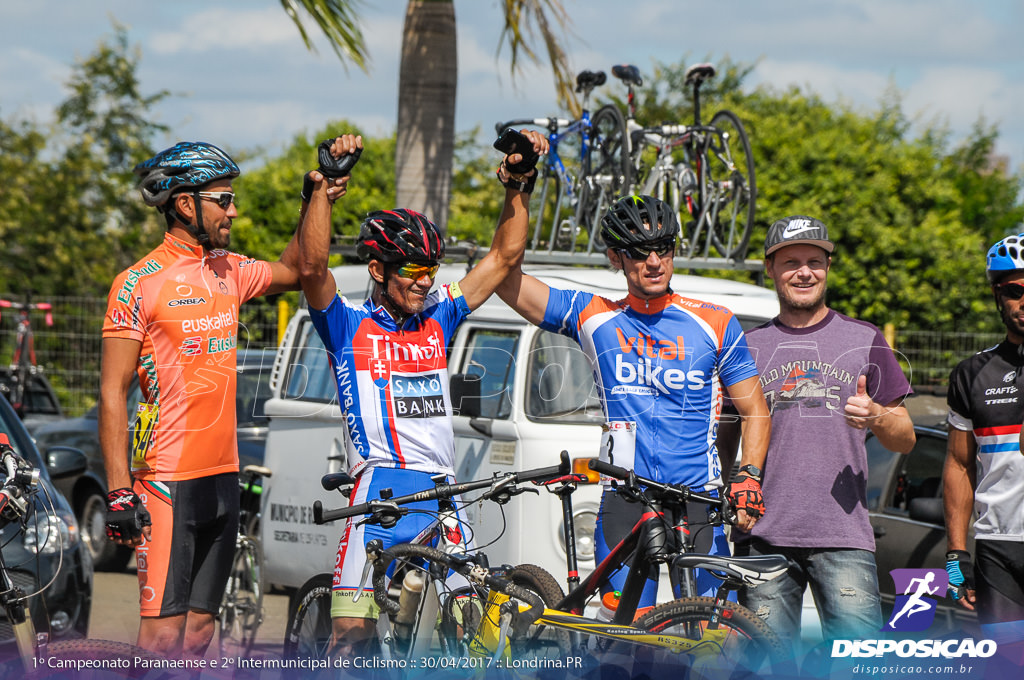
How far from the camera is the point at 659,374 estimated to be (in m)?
4.46

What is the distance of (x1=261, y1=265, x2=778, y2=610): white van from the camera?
20.4 ft

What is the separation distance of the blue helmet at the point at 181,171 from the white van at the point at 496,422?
188cm

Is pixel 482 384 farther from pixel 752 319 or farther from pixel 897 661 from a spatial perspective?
pixel 897 661

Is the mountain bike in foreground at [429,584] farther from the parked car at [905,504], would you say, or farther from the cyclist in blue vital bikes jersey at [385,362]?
the parked car at [905,504]

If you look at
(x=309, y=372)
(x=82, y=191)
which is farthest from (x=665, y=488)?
(x=82, y=191)

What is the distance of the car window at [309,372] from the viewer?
25.5 ft

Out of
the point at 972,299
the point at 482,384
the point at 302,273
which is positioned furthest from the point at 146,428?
the point at 972,299

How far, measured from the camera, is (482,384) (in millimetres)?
6723

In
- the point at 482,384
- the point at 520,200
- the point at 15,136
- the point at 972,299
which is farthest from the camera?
the point at 15,136

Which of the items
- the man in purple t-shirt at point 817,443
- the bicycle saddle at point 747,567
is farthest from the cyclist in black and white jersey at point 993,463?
the bicycle saddle at point 747,567

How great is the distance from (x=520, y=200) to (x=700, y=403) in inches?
42.1

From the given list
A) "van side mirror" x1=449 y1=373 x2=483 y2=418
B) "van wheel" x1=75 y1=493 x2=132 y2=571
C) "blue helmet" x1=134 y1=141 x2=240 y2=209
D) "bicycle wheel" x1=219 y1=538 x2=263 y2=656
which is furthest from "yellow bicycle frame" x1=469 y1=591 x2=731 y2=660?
"van wheel" x1=75 y1=493 x2=132 y2=571

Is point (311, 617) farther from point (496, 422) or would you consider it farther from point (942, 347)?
point (942, 347)

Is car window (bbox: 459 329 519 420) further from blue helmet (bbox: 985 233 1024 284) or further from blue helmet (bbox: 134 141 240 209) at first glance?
blue helmet (bbox: 985 233 1024 284)
